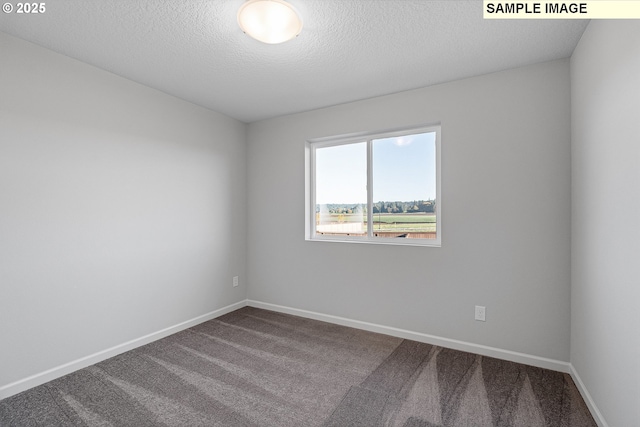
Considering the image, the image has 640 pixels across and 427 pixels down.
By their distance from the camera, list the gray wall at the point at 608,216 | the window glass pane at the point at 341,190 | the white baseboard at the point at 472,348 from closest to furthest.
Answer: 1. the gray wall at the point at 608,216
2. the white baseboard at the point at 472,348
3. the window glass pane at the point at 341,190

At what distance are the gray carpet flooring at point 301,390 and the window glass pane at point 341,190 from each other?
1.30m

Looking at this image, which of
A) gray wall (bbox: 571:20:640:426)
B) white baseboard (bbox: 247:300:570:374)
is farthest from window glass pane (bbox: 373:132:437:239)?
gray wall (bbox: 571:20:640:426)

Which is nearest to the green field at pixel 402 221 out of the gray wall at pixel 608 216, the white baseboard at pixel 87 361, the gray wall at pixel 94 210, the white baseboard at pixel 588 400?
the gray wall at pixel 608 216

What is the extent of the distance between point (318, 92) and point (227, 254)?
7.26 feet

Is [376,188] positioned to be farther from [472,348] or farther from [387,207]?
[472,348]

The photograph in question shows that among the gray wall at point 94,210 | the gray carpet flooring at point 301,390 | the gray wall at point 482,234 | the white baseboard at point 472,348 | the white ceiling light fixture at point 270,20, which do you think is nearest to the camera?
the white ceiling light fixture at point 270,20

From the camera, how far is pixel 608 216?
5.35 feet

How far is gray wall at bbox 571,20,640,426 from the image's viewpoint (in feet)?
4.52

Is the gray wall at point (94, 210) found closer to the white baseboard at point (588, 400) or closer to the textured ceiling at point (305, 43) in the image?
the textured ceiling at point (305, 43)

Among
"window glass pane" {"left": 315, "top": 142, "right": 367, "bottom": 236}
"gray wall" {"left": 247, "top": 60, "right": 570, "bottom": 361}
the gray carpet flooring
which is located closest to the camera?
the gray carpet flooring

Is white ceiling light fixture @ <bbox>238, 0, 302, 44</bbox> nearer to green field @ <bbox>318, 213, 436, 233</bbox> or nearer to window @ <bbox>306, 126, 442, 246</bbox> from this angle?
window @ <bbox>306, 126, 442, 246</bbox>

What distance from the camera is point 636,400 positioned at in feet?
4.36

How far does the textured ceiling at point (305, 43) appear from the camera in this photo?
180cm

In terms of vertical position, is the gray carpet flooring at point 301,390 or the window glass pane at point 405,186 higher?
the window glass pane at point 405,186
